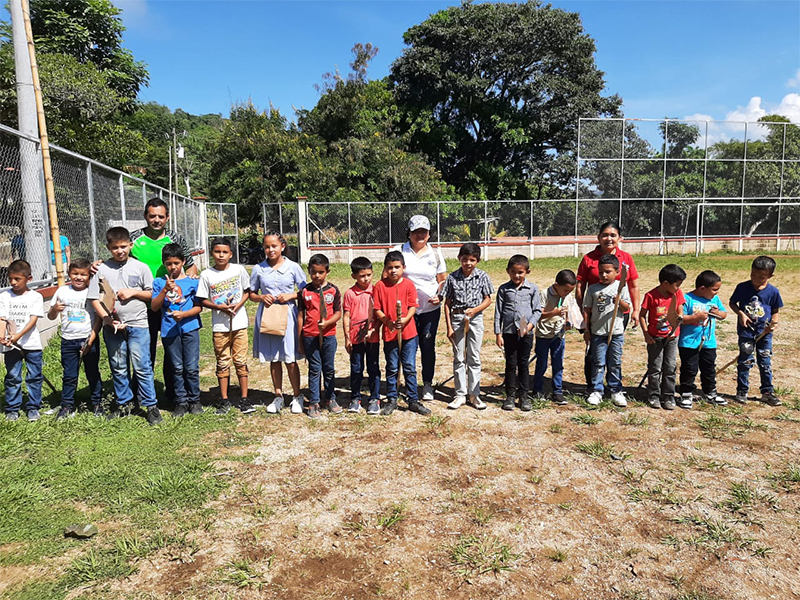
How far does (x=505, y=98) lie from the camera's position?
26.9m

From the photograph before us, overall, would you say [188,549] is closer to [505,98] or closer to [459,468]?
[459,468]

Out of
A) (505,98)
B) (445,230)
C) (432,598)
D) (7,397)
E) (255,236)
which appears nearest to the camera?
(432,598)

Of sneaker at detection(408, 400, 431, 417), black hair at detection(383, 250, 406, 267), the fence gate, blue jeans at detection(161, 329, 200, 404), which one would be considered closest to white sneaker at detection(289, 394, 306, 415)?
blue jeans at detection(161, 329, 200, 404)

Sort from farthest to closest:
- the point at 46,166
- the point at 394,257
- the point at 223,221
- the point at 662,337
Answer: the point at 223,221, the point at 46,166, the point at 662,337, the point at 394,257

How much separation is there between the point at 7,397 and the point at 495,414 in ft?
13.7

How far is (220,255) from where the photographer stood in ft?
15.5

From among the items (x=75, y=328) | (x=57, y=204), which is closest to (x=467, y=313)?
(x=75, y=328)

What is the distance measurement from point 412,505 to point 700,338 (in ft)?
10.9

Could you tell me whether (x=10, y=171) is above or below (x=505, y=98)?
below

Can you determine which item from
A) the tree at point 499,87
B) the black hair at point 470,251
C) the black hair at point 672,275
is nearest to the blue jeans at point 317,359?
the black hair at point 470,251

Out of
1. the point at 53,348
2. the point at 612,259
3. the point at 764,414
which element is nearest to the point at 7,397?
the point at 53,348

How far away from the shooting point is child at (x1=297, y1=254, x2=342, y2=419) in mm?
4812

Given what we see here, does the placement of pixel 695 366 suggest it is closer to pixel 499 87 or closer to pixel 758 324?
pixel 758 324

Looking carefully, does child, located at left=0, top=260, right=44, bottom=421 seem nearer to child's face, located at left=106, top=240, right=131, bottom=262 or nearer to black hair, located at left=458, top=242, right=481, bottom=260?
child's face, located at left=106, top=240, right=131, bottom=262
